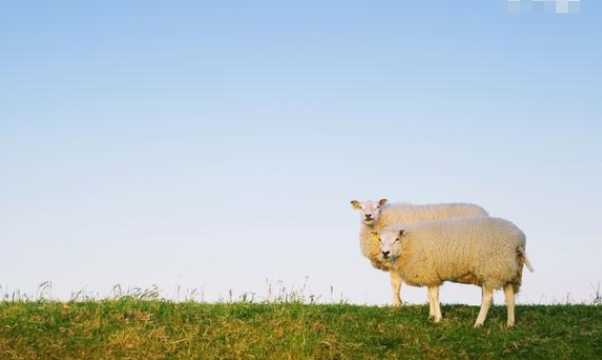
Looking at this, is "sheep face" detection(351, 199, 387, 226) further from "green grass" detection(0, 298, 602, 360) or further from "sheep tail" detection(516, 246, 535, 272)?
"sheep tail" detection(516, 246, 535, 272)

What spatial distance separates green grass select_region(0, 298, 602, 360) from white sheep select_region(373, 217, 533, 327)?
28.6 inches

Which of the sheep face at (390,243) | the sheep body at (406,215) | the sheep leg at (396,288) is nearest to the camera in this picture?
the sheep face at (390,243)

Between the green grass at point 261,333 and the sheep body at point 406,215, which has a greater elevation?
the sheep body at point 406,215

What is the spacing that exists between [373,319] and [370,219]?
5177 mm

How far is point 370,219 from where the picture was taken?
811 inches

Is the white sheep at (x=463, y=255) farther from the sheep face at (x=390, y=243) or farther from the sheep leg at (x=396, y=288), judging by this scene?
the sheep leg at (x=396, y=288)

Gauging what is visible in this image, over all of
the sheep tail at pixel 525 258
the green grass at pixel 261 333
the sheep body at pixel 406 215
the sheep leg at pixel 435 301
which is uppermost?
the sheep body at pixel 406 215

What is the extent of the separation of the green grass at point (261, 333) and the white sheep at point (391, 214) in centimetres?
337

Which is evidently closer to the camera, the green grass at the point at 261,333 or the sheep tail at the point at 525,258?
the green grass at the point at 261,333

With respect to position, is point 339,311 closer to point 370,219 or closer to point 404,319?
point 404,319

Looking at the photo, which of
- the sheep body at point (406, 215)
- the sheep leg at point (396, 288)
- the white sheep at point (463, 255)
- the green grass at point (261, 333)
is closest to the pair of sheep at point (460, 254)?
the white sheep at point (463, 255)

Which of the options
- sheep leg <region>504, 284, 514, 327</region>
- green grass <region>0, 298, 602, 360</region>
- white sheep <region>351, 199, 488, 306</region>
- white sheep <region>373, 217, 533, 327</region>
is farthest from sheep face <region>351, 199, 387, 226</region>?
sheep leg <region>504, 284, 514, 327</region>

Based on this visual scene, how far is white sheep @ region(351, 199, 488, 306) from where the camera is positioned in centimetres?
2017

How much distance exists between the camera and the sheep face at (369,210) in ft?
67.6
